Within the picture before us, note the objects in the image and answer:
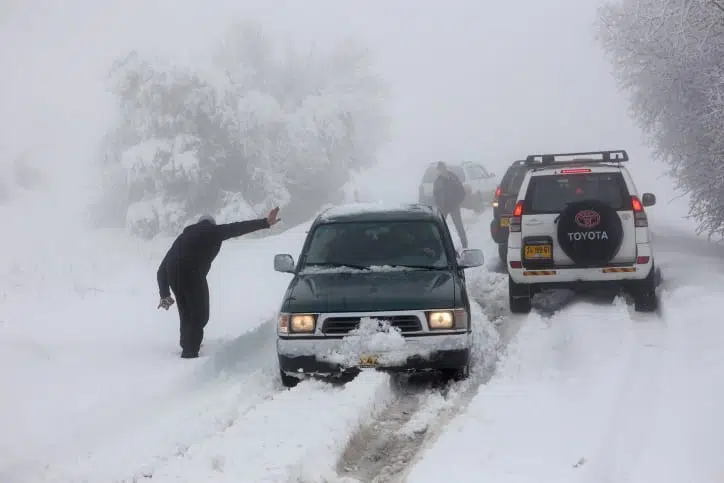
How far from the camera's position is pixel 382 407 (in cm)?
693

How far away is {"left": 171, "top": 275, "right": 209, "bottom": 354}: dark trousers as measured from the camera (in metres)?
9.03

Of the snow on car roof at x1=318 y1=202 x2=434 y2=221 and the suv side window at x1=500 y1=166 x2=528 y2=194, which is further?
the suv side window at x1=500 y1=166 x2=528 y2=194

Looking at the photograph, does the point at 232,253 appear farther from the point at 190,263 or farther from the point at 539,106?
the point at 539,106

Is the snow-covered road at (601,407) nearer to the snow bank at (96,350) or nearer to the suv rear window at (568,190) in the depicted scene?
the suv rear window at (568,190)

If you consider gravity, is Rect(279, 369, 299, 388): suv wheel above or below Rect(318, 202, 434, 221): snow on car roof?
below

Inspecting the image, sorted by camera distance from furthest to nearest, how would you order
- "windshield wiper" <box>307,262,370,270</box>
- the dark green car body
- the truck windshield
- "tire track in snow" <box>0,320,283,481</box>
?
the truck windshield < "windshield wiper" <box>307,262,370,270</box> < the dark green car body < "tire track in snow" <box>0,320,283,481</box>

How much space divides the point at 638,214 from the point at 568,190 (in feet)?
3.37

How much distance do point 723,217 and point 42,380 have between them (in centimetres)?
1263

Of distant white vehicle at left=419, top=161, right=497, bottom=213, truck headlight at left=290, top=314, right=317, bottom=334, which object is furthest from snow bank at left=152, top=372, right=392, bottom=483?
distant white vehicle at left=419, top=161, right=497, bottom=213

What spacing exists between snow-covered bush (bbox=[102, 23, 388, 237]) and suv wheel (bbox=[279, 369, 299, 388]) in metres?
26.4

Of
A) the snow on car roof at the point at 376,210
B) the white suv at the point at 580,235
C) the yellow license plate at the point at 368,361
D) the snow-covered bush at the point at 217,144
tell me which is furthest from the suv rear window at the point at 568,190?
the snow-covered bush at the point at 217,144

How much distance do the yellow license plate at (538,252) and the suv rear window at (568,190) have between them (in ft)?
1.70

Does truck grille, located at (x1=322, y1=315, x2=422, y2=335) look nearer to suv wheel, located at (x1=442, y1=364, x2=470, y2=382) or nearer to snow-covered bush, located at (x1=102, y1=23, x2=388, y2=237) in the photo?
suv wheel, located at (x1=442, y1=364, x2=470, y2=382)

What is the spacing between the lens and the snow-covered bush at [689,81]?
14188 mm
